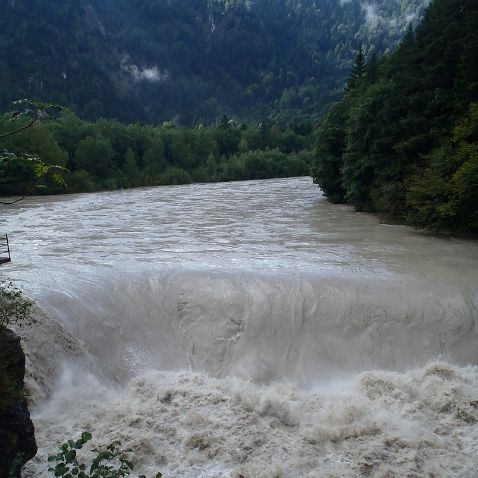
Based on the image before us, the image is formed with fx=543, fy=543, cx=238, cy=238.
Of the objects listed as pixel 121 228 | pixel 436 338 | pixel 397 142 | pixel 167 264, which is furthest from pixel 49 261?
pixel 397 142

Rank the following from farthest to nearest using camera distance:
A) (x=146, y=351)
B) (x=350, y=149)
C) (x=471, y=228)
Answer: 1. (x=350, y=149)
2. (x=471, y=228)
3. (x=146, y=351)

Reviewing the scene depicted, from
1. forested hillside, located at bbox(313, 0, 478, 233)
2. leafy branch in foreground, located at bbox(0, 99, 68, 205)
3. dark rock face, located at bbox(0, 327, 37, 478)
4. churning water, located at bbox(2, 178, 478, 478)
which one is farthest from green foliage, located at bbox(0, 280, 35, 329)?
forested hillside, located at bbox(313, 0, 478, 233)

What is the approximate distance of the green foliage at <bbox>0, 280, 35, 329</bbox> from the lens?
9516mm

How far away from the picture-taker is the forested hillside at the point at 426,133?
2156 centimetres

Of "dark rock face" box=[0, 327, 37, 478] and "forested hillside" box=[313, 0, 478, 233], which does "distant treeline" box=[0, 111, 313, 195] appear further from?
"dark rock face" box=[0, 327, 37, 478]

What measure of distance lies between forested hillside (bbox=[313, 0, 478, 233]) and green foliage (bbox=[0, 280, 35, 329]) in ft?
51.6

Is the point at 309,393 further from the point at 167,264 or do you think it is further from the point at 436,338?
the point at 167,264

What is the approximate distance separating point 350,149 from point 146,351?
22446 mm

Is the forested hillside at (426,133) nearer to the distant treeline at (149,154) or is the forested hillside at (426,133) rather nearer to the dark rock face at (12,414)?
the dark rock face at (12,414)

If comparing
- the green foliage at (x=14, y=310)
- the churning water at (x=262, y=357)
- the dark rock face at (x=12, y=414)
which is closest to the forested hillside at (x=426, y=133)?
the churning water at (x=262, y=357)

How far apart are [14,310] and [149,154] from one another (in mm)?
64657

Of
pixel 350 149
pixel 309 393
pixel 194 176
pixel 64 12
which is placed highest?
pixel 64 12

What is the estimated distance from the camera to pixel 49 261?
17844mm

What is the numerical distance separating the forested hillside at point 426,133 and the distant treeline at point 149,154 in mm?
30824
